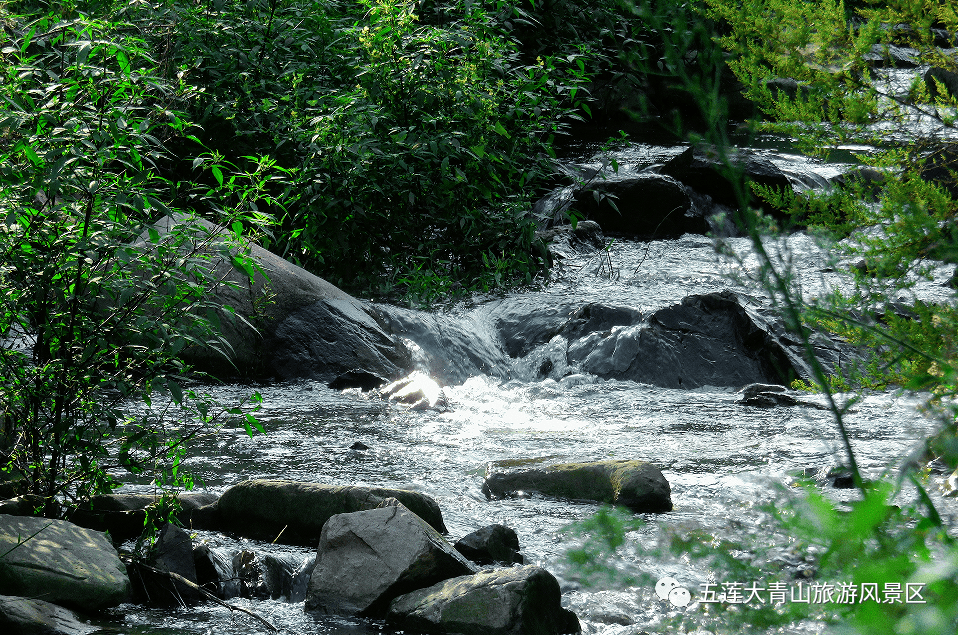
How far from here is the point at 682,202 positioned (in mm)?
10820

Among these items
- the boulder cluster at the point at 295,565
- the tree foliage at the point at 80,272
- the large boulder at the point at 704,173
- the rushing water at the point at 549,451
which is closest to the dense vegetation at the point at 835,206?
the rushing water at the point at 549,451

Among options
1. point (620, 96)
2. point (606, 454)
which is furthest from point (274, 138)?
point (620, 96)

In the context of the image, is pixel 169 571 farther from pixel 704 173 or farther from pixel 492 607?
pixel 704 173

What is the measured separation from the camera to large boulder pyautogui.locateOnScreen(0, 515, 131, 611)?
2748 mm

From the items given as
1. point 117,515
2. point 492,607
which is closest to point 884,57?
point 492,607

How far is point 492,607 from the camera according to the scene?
9.15ft

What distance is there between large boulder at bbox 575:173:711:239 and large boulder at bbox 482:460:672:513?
6775 millimetres

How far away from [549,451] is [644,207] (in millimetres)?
6367

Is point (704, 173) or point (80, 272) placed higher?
point (80, 272)

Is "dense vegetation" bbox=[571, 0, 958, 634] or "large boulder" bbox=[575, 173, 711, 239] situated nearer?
"dense vegetation" bbox=[571, 0, 958, 634]

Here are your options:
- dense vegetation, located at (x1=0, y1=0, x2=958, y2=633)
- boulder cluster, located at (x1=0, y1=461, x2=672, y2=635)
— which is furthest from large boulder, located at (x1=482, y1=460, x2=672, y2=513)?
dense vegetation, located at (x1=0, y1=0, x2=958, y2=633)

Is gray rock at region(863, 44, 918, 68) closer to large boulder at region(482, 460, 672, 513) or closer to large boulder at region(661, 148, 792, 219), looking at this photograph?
large boulder at region(482, 460, 672, 513)

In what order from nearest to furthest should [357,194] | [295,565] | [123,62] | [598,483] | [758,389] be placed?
[123,62]
[295,565]
[598,483]
[758,389]
[357,194]

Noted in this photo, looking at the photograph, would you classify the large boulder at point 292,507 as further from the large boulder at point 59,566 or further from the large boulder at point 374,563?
the large boulder at point 59,566
